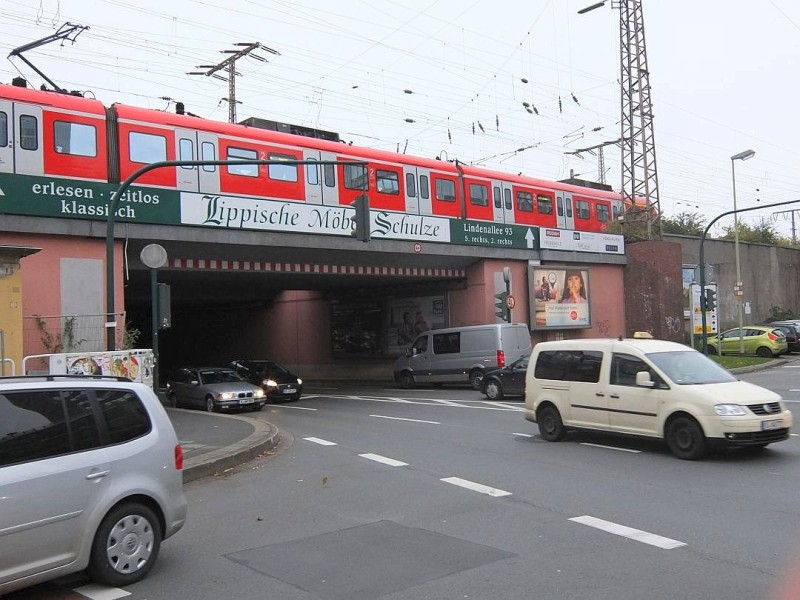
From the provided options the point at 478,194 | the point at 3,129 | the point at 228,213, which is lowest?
the point at 228,213

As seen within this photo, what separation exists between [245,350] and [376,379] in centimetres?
1061

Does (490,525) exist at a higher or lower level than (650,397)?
lower

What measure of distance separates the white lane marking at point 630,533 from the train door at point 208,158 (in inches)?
621

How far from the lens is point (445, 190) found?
26828 millimetres

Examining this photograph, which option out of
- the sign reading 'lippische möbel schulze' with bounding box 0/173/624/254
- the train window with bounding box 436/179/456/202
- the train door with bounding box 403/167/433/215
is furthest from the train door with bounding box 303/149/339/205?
the train window with bounding box 436/179/456/202

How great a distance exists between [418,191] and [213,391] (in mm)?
10445

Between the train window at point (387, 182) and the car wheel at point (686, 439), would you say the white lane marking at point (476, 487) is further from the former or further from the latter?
the train window at point (387, 182)

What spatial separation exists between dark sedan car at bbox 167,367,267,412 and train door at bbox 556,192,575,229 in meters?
16.8

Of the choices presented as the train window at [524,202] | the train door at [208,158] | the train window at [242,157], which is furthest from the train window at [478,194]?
the train door at [208,158]

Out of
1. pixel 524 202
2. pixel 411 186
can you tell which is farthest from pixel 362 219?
pixel 524 202

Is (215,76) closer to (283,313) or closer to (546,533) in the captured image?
(283,313)

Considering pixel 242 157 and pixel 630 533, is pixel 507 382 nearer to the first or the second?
pixel 242 157

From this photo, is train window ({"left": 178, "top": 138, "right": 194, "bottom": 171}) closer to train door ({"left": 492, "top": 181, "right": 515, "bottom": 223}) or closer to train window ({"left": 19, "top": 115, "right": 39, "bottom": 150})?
train window ({"left": 19, "top": 115, "right": 39, "bottom": 150})

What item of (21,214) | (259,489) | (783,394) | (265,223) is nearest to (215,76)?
(265,223)
